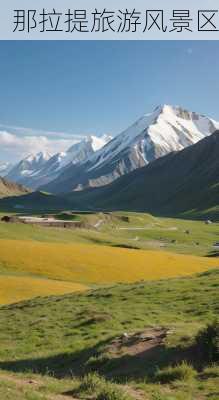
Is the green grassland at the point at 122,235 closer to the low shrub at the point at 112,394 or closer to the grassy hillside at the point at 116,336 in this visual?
the grassy hillside at the point at 116,336

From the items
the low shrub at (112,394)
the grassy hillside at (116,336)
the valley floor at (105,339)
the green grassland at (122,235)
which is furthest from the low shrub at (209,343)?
the green grassland at (122,235)

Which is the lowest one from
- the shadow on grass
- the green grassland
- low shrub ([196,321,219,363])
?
the shadow on grass

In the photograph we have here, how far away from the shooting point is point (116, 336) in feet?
76.4

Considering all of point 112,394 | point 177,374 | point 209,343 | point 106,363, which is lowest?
point 106,363

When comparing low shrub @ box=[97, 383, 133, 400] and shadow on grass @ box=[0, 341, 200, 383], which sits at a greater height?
low shrub @ box=[97, 383, 133, 400]

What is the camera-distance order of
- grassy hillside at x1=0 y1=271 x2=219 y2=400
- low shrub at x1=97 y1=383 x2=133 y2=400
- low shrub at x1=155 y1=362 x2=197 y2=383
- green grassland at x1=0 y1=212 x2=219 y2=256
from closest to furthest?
low shrub at x1=97 y1=383 x2=133 y2=400 < grassy hillside at x1=0 y1=271 x2=219 y2=400 < low shrub at x1=155 y1=362 x2=197 y2=383 < green grassland at x1=0 y1=212 x2=219 y2=256

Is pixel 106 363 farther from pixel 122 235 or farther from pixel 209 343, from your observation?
pixel 122 235

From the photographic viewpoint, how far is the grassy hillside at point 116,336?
17109mm

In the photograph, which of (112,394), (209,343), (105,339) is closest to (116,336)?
(105,339)

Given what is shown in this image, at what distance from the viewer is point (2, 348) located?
25.7 meters

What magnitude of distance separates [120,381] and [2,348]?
31.9ft

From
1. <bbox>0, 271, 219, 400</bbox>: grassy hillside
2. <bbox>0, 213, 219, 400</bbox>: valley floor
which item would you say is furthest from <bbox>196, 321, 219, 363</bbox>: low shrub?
<bbox>0, 271, 219, 400</bbox>: grassy hillside

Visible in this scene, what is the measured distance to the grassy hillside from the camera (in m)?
17.1

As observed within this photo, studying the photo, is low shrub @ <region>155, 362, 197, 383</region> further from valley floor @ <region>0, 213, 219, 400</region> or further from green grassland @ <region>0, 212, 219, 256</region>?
green grassland @ <region>0, 212, 219, 256</region>
